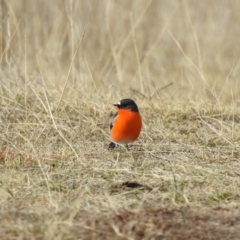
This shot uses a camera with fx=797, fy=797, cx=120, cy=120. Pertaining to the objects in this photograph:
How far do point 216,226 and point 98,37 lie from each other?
24.3 feet

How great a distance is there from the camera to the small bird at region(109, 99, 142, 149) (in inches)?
239

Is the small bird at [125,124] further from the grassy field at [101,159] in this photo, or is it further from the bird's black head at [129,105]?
the grassy field at [101,159]

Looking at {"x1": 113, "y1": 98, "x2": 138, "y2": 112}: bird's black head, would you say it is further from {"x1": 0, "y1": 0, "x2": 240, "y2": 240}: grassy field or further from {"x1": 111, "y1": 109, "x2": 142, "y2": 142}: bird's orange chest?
{"x1": 0, "y1": 0, "x2": 240, "y2": 240}: grassy field

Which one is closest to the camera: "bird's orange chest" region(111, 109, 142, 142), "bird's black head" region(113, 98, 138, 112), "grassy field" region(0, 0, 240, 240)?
"grassy field" region(0, 0, 240, 240)

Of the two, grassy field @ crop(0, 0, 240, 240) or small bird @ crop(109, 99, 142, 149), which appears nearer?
grassy field @ crop(0, 0, 240, 240)

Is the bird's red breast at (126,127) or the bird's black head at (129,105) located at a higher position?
the bird's black head at (129,105)

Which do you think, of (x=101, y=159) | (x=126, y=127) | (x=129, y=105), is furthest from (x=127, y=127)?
(x=101, y=159)

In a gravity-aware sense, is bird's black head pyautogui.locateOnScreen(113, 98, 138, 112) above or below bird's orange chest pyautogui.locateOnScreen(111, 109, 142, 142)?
above

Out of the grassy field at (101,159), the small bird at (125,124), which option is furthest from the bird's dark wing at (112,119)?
the grassy field at (101,159)

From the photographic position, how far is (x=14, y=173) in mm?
5117

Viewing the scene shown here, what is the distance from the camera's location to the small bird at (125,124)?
19.9ft

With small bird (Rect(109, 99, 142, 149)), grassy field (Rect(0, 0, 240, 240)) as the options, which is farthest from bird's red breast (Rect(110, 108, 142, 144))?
grassy field (Rect(0, 0, 240, 240))

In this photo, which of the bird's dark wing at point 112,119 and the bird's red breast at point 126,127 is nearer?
the bird's red breast at point 126,127

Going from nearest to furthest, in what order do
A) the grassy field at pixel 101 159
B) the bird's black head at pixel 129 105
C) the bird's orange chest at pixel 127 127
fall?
the grassy field at pixel 101 159 < the bird's orange chest at pixel 127 127 < the bird's black head at pixel 129 105
